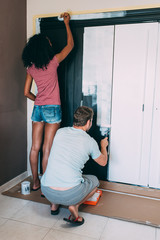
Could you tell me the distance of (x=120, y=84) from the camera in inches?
101

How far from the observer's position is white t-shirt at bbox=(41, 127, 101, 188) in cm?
183

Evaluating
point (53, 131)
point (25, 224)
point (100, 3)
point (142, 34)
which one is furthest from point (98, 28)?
point (25, 224)

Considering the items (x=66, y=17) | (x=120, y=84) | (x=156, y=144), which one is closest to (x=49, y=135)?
(x=120, y=84)

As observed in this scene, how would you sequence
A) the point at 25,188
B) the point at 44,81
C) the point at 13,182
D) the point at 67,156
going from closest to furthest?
1. the point at 67,156
2. the point at 44,81
3. the point at 25,188
4. the point at 13,182

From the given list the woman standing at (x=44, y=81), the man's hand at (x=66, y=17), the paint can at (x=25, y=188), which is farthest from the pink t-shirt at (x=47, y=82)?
the paint can at (x=25, y=188)

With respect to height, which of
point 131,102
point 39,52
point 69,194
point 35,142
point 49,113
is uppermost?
point 39,52

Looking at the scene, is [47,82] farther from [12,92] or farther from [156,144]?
[156,144]

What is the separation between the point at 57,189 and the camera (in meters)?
1.86

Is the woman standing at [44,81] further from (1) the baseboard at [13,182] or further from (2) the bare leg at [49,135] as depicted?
(1) the baseboard at [13,182]

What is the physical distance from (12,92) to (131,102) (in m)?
1.33

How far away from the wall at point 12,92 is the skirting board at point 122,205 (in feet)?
1.10

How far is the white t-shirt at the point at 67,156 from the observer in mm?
1835

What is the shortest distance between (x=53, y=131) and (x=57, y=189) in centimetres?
72

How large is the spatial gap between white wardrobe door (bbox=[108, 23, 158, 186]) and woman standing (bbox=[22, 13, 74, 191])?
0.59 metres
